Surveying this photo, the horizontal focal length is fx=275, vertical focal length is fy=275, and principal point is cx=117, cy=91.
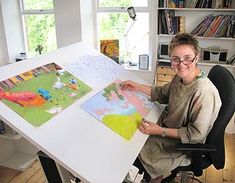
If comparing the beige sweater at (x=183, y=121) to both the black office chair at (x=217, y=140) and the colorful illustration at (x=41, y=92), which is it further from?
the colorful illustration at (x=41, y=92)

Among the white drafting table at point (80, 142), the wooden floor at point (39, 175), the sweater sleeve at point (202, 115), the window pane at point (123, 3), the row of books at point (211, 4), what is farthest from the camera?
the window pane at point (123, 3)

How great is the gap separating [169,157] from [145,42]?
6.99ft

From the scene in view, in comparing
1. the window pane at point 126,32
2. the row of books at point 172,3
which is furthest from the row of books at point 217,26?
the window pane at point 126,32

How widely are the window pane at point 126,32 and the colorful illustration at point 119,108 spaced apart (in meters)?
1.64

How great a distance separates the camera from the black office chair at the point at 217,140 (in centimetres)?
155

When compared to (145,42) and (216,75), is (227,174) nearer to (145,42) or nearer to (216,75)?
(216,75)

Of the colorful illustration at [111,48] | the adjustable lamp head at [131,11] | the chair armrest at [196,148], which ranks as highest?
the adjustable lamp head at [131,11]

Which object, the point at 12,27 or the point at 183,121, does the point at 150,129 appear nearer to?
the point at 183,121

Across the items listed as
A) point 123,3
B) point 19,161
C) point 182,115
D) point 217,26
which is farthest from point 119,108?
point 123,3

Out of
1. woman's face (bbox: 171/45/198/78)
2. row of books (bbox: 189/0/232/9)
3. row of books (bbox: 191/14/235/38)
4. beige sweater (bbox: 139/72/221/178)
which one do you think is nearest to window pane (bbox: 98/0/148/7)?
row of books (bbox: 189/0/232/9)

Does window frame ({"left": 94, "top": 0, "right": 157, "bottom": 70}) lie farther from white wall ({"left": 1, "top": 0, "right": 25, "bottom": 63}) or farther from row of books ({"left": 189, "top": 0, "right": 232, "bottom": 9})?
white wall ({"left": 1, "top": 0, "right": 25, "bottom": 63})

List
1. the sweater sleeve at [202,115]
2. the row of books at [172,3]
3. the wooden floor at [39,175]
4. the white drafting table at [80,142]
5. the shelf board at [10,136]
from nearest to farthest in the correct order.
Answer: the white drafting table at [80,142] → the sweater sleeve at [202,115] → the wooden floor at [39,175] → the shelf board at [10,136] → the row of books at [172,3]

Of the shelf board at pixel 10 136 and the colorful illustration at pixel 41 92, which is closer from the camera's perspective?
the colorful illustration at pixel 41 92

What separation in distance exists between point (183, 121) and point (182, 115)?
40 millimetres
